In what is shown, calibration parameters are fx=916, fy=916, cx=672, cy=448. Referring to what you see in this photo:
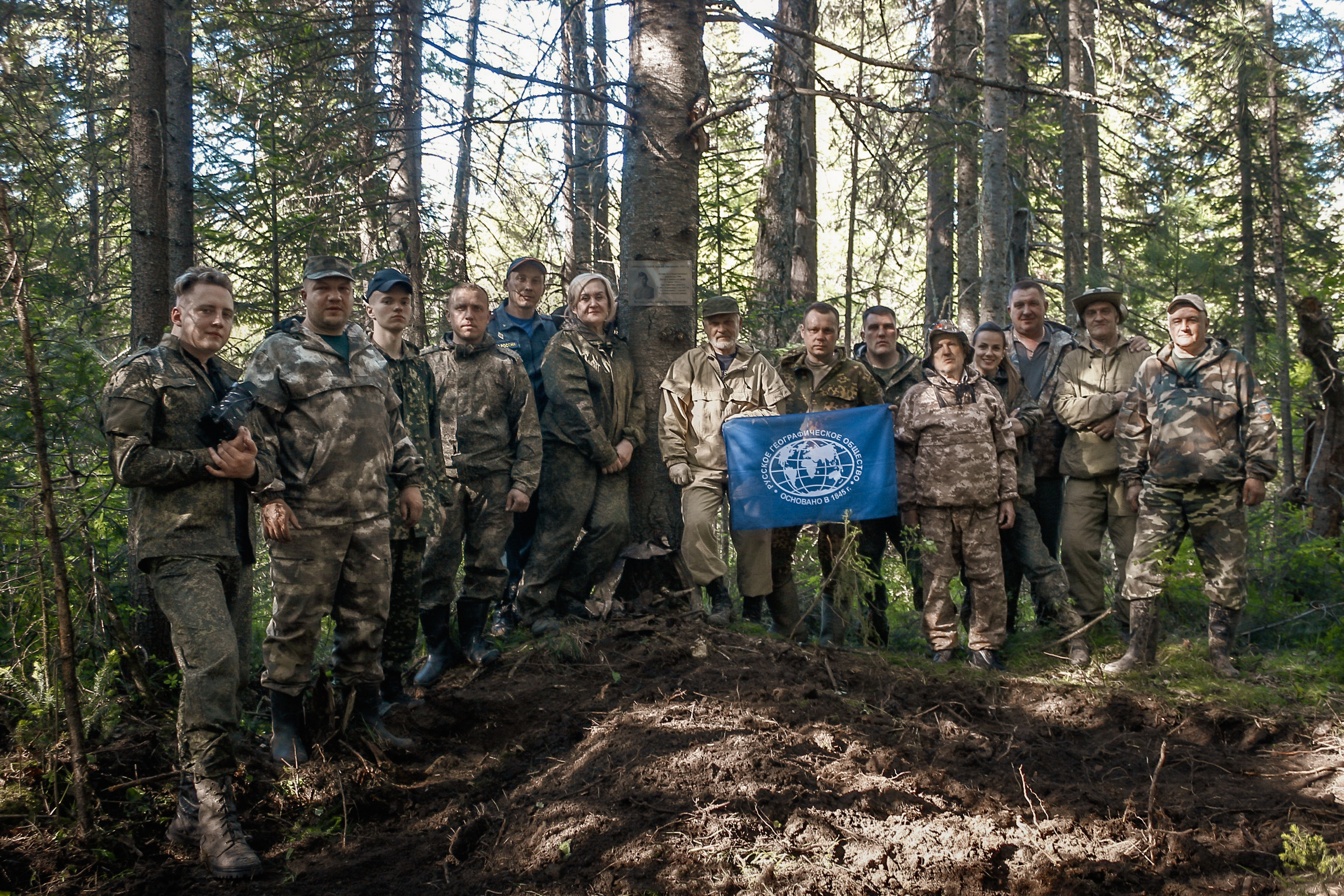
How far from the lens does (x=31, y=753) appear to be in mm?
4375

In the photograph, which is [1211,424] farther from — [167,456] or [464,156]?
[464,156]

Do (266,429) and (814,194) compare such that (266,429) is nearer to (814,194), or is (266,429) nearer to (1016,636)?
(1016,636)

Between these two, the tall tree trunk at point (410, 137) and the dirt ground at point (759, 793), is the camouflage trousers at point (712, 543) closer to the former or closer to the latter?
the dirt ground at point (759, 793)

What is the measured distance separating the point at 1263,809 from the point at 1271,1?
61.2ft

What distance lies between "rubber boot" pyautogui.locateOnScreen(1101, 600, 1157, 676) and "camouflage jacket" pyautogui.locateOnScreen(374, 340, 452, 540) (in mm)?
4535

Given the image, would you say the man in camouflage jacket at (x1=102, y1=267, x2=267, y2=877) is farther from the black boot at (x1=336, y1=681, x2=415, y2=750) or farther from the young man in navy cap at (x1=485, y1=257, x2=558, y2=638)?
the young man in navy cap at (x1=485, y1=257, x2=558, y2=638)

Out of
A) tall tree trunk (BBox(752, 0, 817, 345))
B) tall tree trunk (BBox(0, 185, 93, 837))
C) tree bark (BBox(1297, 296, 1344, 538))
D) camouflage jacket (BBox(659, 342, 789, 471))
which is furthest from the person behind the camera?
tall tree trunk (BBox(752, 0, 817, 345))

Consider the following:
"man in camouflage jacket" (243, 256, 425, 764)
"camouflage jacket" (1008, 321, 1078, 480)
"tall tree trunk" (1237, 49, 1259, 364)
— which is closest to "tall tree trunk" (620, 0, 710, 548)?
"man in camouflage jacket" (243, 256, 425, 764)

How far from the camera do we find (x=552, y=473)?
6.55 meters

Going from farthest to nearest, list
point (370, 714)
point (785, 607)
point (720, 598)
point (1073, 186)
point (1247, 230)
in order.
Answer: point (1247, 230)
point (1073, 186)
point (785, 607)
point (720, 598)
point (370, 714)

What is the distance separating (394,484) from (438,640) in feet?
4.36

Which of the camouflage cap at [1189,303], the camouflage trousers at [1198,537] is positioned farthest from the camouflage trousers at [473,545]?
the camouflage cap at [1189,303]

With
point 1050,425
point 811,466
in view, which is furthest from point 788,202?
point 811,466

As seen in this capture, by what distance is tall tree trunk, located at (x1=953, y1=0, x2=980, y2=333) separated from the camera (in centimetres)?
1027
